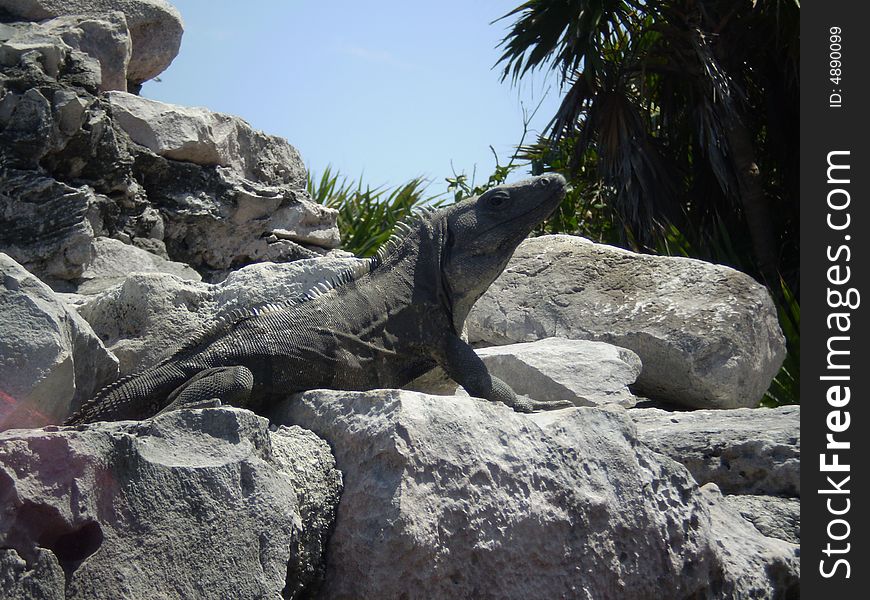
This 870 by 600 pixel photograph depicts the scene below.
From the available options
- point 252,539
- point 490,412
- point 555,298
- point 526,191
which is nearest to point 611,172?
point 555,298

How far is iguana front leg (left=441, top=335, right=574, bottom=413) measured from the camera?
3.67 m

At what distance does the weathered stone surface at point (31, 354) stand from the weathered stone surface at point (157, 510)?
15.9 inches

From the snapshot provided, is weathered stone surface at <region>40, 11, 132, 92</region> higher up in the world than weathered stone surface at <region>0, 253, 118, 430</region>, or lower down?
higher up

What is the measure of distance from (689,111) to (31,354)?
9764 millimetres

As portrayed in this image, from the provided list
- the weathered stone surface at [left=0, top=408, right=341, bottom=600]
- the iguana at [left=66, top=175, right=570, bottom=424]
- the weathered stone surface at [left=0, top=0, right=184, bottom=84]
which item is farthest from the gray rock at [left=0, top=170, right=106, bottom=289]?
the weathered stone surface at [left=0, top=408, right=341, bottom=600]

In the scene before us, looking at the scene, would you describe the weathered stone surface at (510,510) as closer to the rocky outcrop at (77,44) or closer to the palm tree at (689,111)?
the rocky outcrop at (77,44)

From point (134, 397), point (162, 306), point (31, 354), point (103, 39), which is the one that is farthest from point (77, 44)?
point (31, 354)

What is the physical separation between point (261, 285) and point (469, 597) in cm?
202

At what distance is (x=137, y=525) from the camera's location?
215 centimetres

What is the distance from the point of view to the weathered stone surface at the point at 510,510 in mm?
2518

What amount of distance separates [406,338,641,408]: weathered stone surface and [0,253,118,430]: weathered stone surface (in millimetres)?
1723

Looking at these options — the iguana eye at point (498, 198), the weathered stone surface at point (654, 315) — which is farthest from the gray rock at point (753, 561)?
the weathered stone surface at point (654, 315)

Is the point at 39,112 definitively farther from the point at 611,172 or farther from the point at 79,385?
the point at 611,172

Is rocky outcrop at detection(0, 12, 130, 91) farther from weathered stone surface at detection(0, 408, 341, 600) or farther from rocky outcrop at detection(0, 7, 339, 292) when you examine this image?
weathered stone surface at detection(0, 408, 341, 600)
